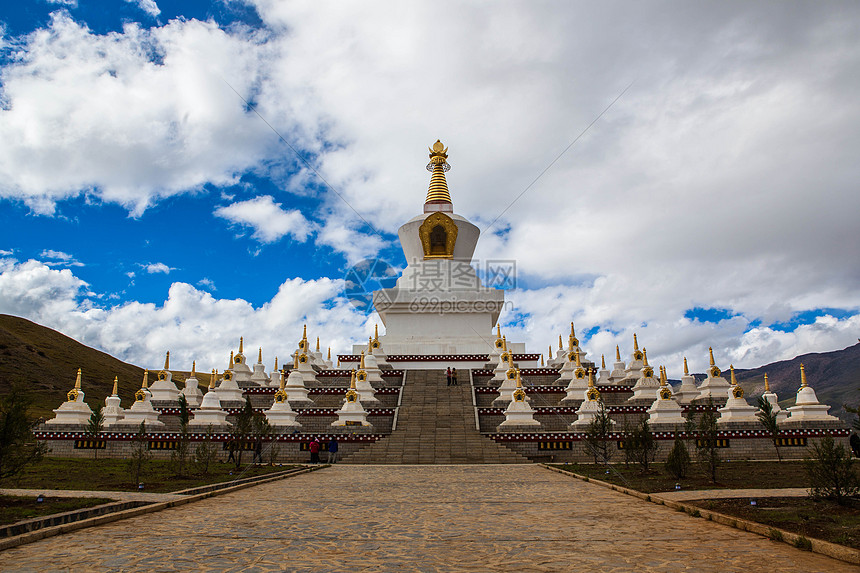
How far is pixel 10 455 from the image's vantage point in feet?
26.0

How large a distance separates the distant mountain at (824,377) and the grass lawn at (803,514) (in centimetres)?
8420

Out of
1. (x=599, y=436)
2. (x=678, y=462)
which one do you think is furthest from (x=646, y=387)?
(x=678, y=462)

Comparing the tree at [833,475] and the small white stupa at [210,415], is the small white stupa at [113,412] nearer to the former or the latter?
the small white stupa at [210,415]

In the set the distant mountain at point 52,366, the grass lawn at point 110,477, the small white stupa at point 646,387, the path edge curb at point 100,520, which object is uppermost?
the distant mountain at point 52,366

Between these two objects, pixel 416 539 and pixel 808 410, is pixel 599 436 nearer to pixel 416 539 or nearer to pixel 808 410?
pixel 808 410

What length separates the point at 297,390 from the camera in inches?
881

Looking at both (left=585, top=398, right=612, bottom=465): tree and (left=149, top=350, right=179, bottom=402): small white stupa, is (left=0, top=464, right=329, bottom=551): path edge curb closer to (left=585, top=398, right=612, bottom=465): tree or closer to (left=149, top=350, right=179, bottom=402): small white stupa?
(left=585, top=398, right=612, bottom=465): tree

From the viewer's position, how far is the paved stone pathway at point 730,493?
847 centimetres

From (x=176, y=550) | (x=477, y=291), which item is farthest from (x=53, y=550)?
(x=477, y=291)

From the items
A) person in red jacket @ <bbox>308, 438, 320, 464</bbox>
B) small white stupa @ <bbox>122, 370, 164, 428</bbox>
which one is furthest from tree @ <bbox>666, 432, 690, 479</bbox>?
Answer: small white stupa @ <bbox>122, 370, 164, 428</bbox>

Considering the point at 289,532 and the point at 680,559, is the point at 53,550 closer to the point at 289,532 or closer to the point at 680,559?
the point at 289,532

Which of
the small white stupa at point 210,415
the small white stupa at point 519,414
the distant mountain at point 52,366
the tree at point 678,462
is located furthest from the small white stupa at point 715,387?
the distant mountain at point 52,366

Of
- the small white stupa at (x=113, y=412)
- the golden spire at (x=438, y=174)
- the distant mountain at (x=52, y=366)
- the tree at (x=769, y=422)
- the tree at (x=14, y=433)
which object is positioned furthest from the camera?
the distant mountain at (x=52, y=366)

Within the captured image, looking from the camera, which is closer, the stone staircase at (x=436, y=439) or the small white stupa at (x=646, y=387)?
the stone staircase at (x=436, y=439)
